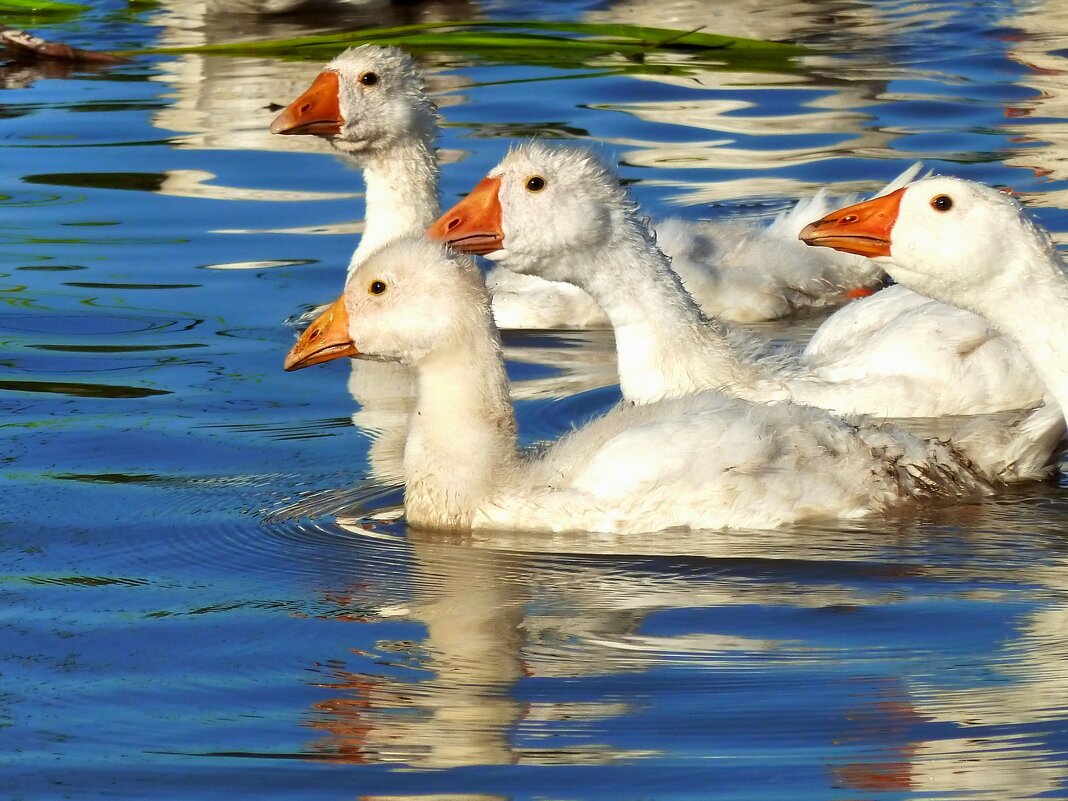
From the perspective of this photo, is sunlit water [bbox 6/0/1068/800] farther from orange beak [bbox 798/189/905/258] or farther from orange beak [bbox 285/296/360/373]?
orange beak [bbox 798/189/905/258]

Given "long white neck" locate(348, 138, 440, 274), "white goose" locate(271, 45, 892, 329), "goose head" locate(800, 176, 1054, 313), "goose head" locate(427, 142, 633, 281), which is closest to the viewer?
"goose head" locate(800, 176, 1054, 313)

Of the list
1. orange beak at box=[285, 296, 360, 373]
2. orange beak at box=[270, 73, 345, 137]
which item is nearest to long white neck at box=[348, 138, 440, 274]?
orange beak at box=[270, 73, 345, 137]

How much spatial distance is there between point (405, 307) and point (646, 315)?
4.05 feet

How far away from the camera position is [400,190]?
10.5 m

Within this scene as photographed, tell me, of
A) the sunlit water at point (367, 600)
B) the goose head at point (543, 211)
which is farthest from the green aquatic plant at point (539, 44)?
the goose head at point (543, 211)

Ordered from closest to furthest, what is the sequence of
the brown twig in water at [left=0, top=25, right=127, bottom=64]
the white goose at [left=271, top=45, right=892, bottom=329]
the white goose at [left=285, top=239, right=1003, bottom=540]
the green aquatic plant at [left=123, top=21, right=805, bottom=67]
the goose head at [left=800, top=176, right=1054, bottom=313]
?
the white goose at [left=285, top=239, right=1003, bottom=540] → the goose head at [left=800, top=176, right=1054, bottom=313] → the white goose at [left=271, top=45, right=892, bottom=329] → the green aquatic plant at [left=123, top=21, right=805, bottom=67] → the brown twig in water at [left=0, top=25, right=127, bottom=64]

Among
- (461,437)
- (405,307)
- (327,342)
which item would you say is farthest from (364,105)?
(461,437)

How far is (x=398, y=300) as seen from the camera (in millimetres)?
7121

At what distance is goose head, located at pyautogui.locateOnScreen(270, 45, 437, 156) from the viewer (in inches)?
409

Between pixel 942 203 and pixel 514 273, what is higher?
pixel 942 203

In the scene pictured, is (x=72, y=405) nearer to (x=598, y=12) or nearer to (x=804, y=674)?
(x=804, y=674)

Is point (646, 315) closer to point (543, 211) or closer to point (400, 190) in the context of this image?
point (543, 211)

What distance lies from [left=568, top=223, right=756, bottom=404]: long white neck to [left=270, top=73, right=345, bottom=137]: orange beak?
8.99ft

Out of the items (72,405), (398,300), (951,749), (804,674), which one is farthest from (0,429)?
(951,749)
